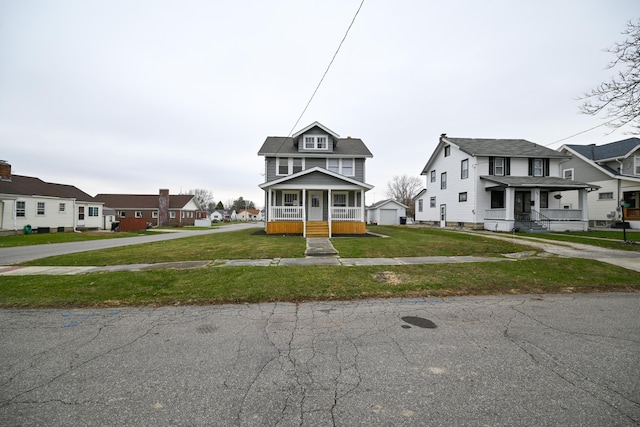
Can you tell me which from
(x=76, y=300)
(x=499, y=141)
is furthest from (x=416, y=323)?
(x=499, y=141)

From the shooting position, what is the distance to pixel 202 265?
8.84 metres

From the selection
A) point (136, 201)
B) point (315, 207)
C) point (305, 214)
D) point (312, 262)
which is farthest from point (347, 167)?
point (136, 201)

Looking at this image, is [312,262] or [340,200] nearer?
[312,262]

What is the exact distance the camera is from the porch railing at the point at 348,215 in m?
18.9

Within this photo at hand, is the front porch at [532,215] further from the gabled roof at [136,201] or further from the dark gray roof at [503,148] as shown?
the gabled roof at [136,201]

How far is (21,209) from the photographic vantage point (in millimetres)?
24094

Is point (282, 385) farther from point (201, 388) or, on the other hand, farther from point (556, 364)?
point (556, 364)

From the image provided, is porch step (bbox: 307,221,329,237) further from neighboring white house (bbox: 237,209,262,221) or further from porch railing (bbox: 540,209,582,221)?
neighboring white house (bbox: 237,209,262,221)

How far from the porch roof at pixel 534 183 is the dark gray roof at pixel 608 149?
736cm

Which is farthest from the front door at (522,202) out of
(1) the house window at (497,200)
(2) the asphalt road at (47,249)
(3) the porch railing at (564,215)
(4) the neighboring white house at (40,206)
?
(4) the neighboring white house at (40,206)

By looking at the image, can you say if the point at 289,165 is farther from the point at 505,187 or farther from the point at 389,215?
the point at 389,215

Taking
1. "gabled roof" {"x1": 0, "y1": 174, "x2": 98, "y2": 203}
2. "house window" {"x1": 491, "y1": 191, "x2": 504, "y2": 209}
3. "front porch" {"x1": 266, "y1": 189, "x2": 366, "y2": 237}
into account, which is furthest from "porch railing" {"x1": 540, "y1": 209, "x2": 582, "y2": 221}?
"gabled roof" {"x1": 0, "y1": 174, "x2": 98, "y2": 203}

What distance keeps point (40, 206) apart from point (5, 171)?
4301mm

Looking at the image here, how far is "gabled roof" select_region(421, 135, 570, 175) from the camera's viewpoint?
24.0 meters
